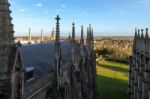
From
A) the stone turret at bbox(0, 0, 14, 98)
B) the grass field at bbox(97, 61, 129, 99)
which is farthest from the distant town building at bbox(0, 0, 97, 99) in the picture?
the grass field at bbox(97, 61, 129, 99)

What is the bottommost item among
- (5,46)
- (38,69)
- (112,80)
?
(112,80)

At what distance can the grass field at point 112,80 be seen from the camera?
87662mm

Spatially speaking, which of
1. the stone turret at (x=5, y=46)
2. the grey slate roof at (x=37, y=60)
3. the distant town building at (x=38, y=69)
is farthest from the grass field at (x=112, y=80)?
the stone turret at (x=5, y=46)

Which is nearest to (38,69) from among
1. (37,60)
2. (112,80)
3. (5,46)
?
(37,60)

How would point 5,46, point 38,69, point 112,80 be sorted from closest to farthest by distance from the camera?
point 5,46, point 38,69, point 112,80

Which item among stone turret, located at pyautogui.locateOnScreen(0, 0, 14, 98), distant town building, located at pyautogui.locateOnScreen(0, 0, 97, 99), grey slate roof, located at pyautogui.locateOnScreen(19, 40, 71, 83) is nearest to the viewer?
stone turret, located at pyautogui.locateOnScreen(0, 0, 14, 98)

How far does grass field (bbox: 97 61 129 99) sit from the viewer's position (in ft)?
288

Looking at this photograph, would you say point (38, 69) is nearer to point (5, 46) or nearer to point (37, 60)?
point (37, 60)

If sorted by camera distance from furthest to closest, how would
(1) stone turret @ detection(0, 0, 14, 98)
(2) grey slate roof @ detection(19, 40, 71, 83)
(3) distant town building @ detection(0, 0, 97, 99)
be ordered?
1. (2) grey slate roof @ detection(19, 40, 71, 83)
2. (3) distant town building @ detection(0, 0, 97, 99)
3. (1) stone turret @ detection(0, 0, 14, 98)

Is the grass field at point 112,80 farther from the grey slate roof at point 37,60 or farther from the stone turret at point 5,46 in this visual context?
the stone turret at point 5,46

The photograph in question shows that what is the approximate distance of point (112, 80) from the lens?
112m

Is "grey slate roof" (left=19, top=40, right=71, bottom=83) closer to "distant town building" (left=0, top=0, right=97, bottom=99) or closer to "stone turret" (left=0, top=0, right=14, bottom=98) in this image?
"distant town building" (left=0, top=0, right=97, bottom=99)

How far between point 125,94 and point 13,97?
2803 inches

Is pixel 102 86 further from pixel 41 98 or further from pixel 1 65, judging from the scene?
pixel 1 65
